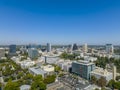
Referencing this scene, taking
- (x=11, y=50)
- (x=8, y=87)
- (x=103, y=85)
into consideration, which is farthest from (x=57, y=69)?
(x=11, y=50)

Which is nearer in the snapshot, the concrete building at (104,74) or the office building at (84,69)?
the concrete building at (104,74)

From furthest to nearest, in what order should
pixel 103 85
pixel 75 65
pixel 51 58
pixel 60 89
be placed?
pixel 51 58 < pixel 75 65 < pixel 103 85 < pixel 60 89

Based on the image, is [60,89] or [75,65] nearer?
[60,89]

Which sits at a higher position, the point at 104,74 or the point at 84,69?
Result: the point at 84,69

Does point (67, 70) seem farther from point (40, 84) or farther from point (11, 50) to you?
point (11, 50)

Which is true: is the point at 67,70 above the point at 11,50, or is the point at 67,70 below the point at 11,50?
below

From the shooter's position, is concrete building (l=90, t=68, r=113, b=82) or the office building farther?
the office building

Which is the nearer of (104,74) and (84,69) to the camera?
(104,74)

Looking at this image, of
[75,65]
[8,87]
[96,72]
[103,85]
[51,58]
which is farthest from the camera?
[51,58]

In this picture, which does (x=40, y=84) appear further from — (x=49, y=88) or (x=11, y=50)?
(x=11, y=50)

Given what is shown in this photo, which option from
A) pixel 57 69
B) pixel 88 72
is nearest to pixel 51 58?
pixel 57 69
